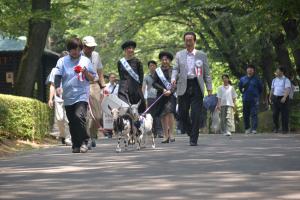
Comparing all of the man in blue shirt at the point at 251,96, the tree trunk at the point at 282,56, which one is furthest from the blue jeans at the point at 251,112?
the tree trunk at the point at 282,56

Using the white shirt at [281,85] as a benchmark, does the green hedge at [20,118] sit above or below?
below

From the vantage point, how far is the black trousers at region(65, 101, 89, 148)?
13734 mm

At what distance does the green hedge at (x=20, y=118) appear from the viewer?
16.2 metres

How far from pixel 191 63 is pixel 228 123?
7.72 m

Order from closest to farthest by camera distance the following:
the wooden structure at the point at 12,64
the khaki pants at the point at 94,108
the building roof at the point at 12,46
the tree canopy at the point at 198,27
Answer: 1. the khaki pants at the point at 94,108
2. the tree canopy at the point at 198,27
3. the building roof at the point at 12,46
4. the wooden structure at the point at 12,64

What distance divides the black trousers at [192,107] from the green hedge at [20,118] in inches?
138

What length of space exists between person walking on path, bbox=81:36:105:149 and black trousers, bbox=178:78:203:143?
1.56m

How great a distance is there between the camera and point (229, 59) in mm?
33469

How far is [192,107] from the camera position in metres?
15.2

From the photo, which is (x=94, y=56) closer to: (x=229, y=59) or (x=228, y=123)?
(x=228, y=123)

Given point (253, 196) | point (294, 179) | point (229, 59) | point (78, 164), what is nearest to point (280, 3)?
point (78, 164)

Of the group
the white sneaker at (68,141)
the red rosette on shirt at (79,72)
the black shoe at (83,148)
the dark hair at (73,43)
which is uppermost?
the dark hair at (73,43)

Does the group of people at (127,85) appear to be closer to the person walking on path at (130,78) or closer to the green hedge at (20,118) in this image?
the person walking on path at (130,78)

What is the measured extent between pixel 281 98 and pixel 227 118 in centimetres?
167
